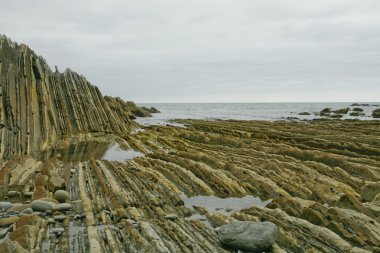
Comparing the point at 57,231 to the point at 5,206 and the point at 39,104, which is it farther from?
the point at 39,104

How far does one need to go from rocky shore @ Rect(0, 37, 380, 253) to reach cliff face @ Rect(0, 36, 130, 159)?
174mm

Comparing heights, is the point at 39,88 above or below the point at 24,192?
above

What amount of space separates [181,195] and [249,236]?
5896 millimetres

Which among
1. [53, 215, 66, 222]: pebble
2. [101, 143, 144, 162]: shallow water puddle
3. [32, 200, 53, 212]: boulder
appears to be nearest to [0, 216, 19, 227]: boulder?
[32, 200, 53, 212]: boulder

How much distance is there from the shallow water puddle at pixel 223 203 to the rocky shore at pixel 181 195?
0.14ft

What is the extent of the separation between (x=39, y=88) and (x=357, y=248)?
32.2 metres

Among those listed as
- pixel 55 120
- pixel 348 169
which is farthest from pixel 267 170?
pixel 55 120

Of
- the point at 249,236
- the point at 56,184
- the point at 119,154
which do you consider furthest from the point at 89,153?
the point at 249,236

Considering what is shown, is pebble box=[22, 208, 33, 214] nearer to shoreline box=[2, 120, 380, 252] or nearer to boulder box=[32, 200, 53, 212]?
boulder box=[32, 200, 53, 212]

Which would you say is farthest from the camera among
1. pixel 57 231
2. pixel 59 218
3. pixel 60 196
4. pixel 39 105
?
pixel 39 105

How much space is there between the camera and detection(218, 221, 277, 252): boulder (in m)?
7.96

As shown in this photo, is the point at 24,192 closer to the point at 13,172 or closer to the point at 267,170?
the point at 13,172

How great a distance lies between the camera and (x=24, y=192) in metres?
12.7

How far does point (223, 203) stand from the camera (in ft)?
41.8
